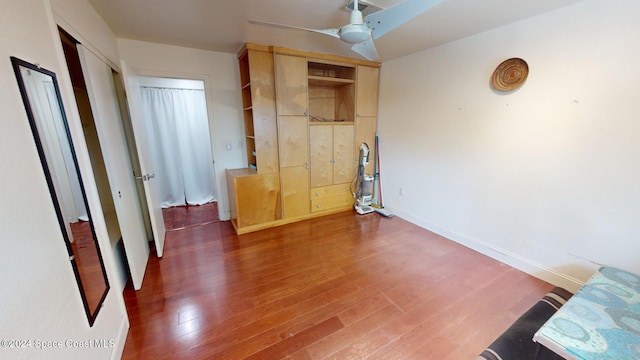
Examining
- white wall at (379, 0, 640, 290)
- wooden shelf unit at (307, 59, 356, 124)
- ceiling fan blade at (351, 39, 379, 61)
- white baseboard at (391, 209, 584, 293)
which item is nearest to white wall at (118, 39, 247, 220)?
wooden shelf unit at (307, 59, 356, 124)

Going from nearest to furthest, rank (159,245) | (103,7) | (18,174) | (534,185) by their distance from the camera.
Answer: (18,174)
(103,7)
(534,185)
(159,245)

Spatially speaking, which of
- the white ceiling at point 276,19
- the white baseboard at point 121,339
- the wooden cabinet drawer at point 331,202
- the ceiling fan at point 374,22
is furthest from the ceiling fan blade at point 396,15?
the white baseboard at point 121,339

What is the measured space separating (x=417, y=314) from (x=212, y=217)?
3.17m

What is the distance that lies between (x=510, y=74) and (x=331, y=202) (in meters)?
2.66

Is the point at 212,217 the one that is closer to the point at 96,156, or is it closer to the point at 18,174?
the point at 96,156

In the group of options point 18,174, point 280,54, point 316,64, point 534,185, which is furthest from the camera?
point 316,64

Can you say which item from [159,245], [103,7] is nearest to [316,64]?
[103,7]

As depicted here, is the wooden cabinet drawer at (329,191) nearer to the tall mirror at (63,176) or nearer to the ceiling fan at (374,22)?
the ceiling fan at (374,22)

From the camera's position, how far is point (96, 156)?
2283 mm

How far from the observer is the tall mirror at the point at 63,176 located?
982 mm

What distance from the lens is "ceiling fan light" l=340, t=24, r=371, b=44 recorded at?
5.16 ft

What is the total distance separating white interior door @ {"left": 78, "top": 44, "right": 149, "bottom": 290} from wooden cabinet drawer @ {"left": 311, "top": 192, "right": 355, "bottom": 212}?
2201 millimetres

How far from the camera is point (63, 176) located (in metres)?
1.17

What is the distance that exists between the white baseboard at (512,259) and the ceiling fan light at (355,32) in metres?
2.54
